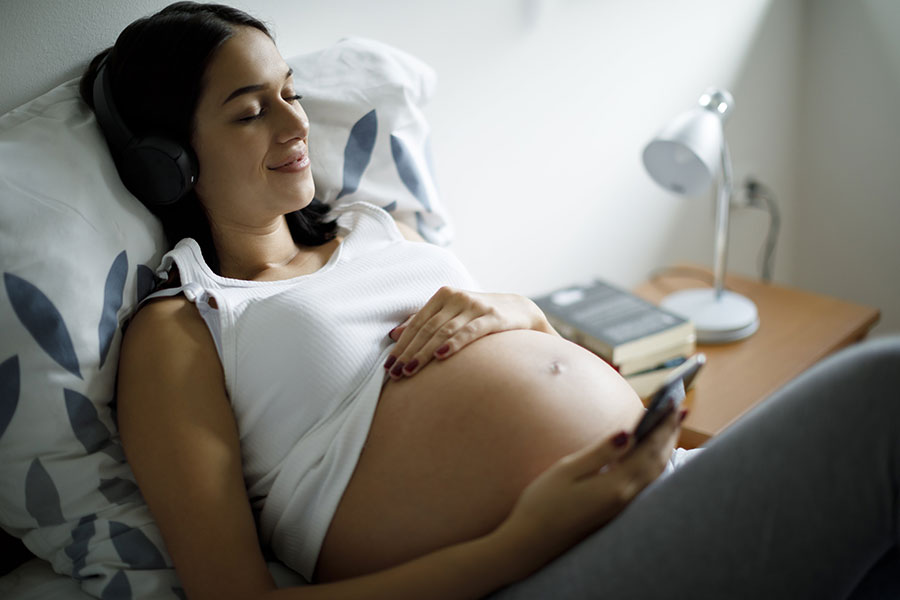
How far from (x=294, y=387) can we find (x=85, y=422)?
241 mm

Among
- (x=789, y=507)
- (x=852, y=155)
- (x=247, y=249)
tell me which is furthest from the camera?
(x=852, y=155)

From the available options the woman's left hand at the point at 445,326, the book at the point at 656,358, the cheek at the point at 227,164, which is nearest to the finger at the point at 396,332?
the woman's left hand at the point at 445,326

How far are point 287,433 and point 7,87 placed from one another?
0.57 m

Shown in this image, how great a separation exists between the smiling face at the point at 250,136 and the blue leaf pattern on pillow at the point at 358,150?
0.17m

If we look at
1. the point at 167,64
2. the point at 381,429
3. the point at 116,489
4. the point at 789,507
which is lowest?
the point at 116,489

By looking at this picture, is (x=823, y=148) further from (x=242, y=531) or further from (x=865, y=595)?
(x=242, y=531)

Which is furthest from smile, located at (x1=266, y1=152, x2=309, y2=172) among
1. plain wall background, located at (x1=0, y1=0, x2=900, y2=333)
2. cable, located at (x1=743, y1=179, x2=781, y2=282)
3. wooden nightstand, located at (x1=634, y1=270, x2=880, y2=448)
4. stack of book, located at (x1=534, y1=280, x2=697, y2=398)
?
cable, located at (x1=743, y1=179, x2=781, y2=282)

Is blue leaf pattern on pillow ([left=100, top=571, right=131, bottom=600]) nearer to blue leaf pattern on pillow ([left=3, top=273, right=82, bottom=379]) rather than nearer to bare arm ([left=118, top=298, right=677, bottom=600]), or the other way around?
bare arm ([left=118, top=298, right=677, bottom=600])

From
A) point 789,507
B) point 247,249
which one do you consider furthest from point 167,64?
point 789,507

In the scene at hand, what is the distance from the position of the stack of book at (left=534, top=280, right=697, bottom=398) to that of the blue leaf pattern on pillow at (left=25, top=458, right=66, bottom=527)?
87 cm

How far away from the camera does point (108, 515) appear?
0.90 m

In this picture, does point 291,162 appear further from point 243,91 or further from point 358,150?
point 358,150

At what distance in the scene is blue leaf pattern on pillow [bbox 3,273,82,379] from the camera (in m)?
0.85

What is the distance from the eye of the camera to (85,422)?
2.93 feet
